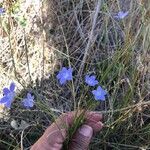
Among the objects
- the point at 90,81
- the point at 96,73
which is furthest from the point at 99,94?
the point at 96,73

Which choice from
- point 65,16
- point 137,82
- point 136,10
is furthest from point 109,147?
point 65,16

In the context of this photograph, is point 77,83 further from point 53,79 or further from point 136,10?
point 136,10

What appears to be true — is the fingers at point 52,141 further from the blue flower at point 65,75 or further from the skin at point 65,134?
the blue flower at point 65,75

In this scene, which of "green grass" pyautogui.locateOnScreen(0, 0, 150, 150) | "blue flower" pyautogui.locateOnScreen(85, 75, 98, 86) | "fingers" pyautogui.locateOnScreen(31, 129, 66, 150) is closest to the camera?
"fingers" pyautogui.locateOnScreen(31, 129, 66, 150)

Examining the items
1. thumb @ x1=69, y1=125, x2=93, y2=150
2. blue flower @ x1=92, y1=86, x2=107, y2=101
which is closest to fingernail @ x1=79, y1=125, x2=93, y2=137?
thumb @ x1=69, y1=125, x2=93, y2=150

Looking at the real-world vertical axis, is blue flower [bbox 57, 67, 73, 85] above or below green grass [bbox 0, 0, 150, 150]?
above

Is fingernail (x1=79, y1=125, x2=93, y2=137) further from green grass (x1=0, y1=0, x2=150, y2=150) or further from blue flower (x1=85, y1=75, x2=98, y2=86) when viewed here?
blue flower (x1=85, y1=75, x2=98, y2=86)

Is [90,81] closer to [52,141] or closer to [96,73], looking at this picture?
[52,141]

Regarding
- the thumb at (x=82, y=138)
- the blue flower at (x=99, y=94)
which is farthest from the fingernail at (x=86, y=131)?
the blue flower at (x=99, y=94)
